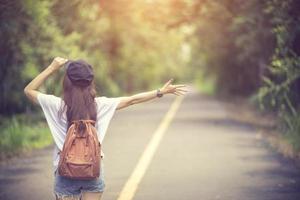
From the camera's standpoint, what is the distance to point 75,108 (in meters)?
5.49

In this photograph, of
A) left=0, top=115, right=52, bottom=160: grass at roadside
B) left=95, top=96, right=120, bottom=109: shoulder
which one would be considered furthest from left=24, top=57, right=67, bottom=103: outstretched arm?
left=0, top=115, right=52, bottom=160: grass at roadside

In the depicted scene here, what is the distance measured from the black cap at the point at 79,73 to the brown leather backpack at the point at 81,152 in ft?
0.98

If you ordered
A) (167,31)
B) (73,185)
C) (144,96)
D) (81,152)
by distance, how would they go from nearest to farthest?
1. (81,152)
2. (73,185)
3. (144,96)
4. (167,31)

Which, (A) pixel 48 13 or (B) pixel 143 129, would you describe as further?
(B) pixel 143 129

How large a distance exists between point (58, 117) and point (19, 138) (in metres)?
10.3

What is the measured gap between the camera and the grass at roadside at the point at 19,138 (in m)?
14.9

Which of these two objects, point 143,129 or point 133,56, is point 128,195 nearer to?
point 143,129

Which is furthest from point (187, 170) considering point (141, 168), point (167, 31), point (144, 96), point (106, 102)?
point (167, 31)

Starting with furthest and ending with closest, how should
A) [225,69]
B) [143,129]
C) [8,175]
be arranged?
[225,69] < [143,129] < [8,175]

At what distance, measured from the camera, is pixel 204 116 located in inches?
1059

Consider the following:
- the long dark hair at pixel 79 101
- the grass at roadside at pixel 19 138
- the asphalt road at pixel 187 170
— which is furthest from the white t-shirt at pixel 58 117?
the grass at roadside at pixel 19 138

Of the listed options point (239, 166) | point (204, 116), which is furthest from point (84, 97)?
point (204, 116)

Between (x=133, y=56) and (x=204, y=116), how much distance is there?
26446 millimetres

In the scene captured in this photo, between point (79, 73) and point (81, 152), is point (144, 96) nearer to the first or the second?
point (79, 73)
